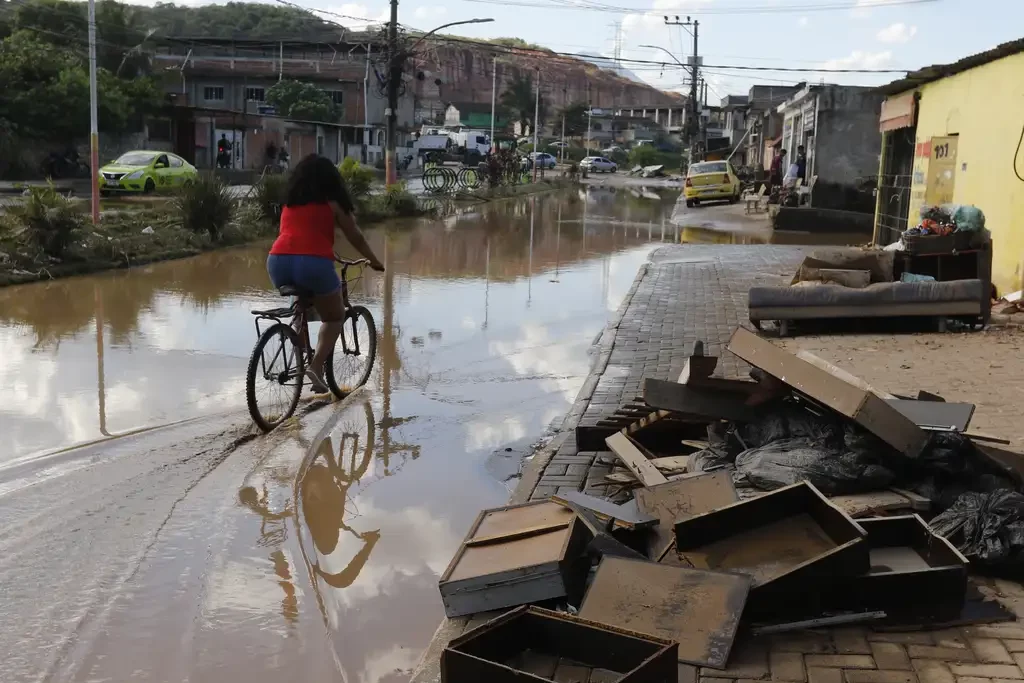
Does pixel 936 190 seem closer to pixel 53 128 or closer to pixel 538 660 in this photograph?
pixel 538 660

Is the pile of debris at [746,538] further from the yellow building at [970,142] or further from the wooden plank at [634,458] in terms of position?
the yellow building at [970,142]

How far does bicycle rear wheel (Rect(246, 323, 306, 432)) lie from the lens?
6.50 m

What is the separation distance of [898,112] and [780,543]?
56.1 ft


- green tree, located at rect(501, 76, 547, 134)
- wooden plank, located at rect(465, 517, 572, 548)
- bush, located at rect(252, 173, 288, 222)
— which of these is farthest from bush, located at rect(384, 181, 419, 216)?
green tree, located at rect(501, 76, 547, 134)

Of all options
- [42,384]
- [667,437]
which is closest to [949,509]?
[667,437]

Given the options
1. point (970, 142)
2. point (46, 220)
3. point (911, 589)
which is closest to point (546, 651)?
point (911, 589)

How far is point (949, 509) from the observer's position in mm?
4504

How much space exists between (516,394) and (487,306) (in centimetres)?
470

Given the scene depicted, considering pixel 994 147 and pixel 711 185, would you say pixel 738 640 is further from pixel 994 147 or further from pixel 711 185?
pixel 711 185

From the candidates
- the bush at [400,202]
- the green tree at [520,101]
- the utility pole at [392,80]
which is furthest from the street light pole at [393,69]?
the green tree at [520,101]

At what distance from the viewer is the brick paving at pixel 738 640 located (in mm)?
3434

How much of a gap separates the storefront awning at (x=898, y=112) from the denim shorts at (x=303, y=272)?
14600 mm

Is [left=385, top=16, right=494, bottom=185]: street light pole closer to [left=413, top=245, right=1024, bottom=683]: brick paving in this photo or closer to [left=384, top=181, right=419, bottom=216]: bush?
[left=384, top=181, right=419, bottom=216]: bush

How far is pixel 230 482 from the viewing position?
224 inches
